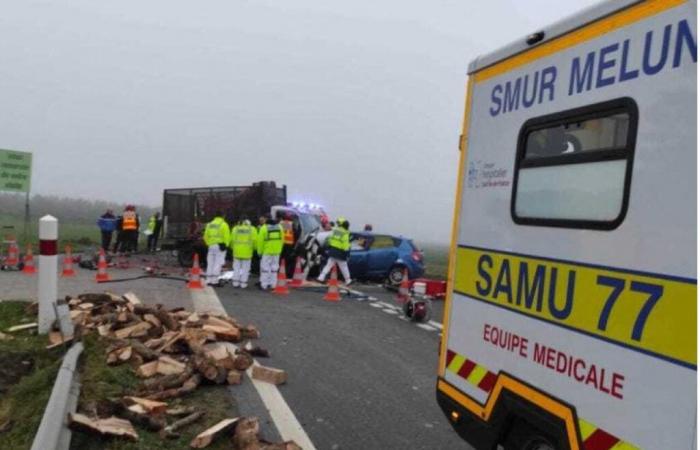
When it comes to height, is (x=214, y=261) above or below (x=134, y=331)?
above

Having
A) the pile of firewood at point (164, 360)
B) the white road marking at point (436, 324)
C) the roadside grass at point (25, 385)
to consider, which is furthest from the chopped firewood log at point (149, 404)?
the white road marking at point (436, 324)

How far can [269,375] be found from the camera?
5.80 meters

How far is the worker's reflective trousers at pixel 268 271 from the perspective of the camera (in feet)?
45.3

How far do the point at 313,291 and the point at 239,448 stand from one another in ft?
32.2

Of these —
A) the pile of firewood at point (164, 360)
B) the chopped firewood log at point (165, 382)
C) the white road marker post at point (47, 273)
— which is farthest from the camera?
the white road marker post at point (47, 273)

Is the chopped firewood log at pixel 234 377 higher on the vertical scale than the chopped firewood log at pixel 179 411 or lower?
higher

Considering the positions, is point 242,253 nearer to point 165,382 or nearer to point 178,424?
point 165,382

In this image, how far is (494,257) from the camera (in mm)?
3428

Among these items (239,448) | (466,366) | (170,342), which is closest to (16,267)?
(170,342)

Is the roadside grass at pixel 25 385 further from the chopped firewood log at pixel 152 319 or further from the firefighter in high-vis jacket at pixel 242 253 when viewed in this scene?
the firefighter in high-vis jacket at pixel 242 253

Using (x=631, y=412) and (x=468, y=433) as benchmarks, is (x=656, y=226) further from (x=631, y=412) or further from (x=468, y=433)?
(x=468, y=433)

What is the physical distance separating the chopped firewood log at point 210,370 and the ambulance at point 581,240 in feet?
8.25

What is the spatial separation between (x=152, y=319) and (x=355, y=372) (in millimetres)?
2676

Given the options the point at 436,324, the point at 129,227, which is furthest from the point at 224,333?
the point at 129,227
